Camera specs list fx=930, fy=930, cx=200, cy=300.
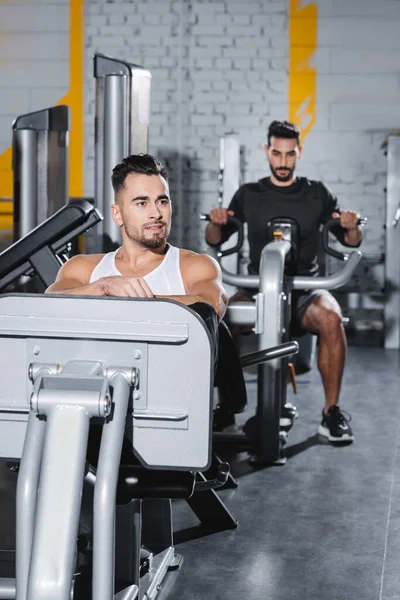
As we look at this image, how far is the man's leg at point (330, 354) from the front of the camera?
12.0ft

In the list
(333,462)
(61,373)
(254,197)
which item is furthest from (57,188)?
(61,373)

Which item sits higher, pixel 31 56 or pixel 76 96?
pixel 31 56

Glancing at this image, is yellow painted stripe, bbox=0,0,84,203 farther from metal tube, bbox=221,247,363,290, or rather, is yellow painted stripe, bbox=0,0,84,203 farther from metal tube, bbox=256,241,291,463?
metal tube, bbox=256,241,291,463

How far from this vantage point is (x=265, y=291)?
3223 mm

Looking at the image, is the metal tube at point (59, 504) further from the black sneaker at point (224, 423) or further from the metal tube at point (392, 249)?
the metal tube at point (392, 249)

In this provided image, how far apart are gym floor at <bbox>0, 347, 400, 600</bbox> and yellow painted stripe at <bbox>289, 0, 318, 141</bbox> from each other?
2.57 meters

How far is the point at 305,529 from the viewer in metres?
2.67

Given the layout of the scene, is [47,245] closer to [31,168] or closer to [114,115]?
[114,115]

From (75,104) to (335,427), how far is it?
3298 mm

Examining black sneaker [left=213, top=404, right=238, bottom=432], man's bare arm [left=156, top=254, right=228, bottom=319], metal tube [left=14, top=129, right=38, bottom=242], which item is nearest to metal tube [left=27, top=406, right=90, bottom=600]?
man's bare arm [left=156, top=254, right=228, bottom=319]

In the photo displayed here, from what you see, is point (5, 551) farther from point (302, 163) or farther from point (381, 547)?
point (302, 163)

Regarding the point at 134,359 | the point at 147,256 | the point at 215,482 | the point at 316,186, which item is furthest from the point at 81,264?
the point at 316,186

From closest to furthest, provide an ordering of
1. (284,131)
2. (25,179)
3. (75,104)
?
1. (284,131)
2. (25,179)
3. (75,104)

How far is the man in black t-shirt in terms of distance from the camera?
368 centimetres
